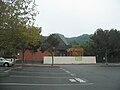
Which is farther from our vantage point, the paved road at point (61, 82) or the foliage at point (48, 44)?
the foliage at point (48, 44)

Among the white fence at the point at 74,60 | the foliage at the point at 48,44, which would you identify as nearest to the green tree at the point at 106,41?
the white fence at the point at 74,60

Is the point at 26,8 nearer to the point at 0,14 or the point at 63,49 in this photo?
the point at 0,14

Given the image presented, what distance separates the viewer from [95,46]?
228 ft

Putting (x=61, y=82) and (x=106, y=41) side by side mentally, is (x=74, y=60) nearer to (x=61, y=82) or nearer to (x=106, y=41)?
(x=106, y=41)

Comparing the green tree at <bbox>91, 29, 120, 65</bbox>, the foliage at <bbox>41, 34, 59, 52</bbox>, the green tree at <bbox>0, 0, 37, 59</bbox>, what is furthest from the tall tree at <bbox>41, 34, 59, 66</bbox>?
the green tree at <bbox>0, 0, 37, 59</bbox>

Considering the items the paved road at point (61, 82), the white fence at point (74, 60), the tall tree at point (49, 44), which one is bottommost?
the paved road at point (61, 82)

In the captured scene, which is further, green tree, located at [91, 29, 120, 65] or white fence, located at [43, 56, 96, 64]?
white fence, located at [43, 56, 96, 64]

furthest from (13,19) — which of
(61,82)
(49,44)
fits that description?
(49,44)

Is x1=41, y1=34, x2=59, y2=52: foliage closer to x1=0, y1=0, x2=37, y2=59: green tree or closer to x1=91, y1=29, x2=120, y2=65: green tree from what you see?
x1=91, y1=29, x2=120, y2=65: green tree

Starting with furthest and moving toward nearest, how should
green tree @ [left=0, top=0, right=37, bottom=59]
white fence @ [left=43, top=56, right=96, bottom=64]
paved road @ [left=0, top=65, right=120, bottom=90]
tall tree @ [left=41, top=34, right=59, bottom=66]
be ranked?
white fence @ [left=43, top=56, right=96, bottom=64], tall tree @ [left=41, top=34, right=59, bottom=66], green tree @ [left=0, top=0, right=37, bottom=59], paved road @ [left=0, top=65, right=120, bottom=90]

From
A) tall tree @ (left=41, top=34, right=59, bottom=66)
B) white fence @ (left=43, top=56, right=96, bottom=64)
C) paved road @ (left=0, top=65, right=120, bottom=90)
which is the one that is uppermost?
tall tree @ (left=41, top=34, right=59, bottom=66)

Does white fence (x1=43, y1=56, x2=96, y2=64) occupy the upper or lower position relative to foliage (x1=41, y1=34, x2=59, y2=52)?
lower

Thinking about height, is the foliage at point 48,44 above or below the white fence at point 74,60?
above

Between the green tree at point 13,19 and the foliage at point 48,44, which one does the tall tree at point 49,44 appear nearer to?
the foliage at point 48,44
